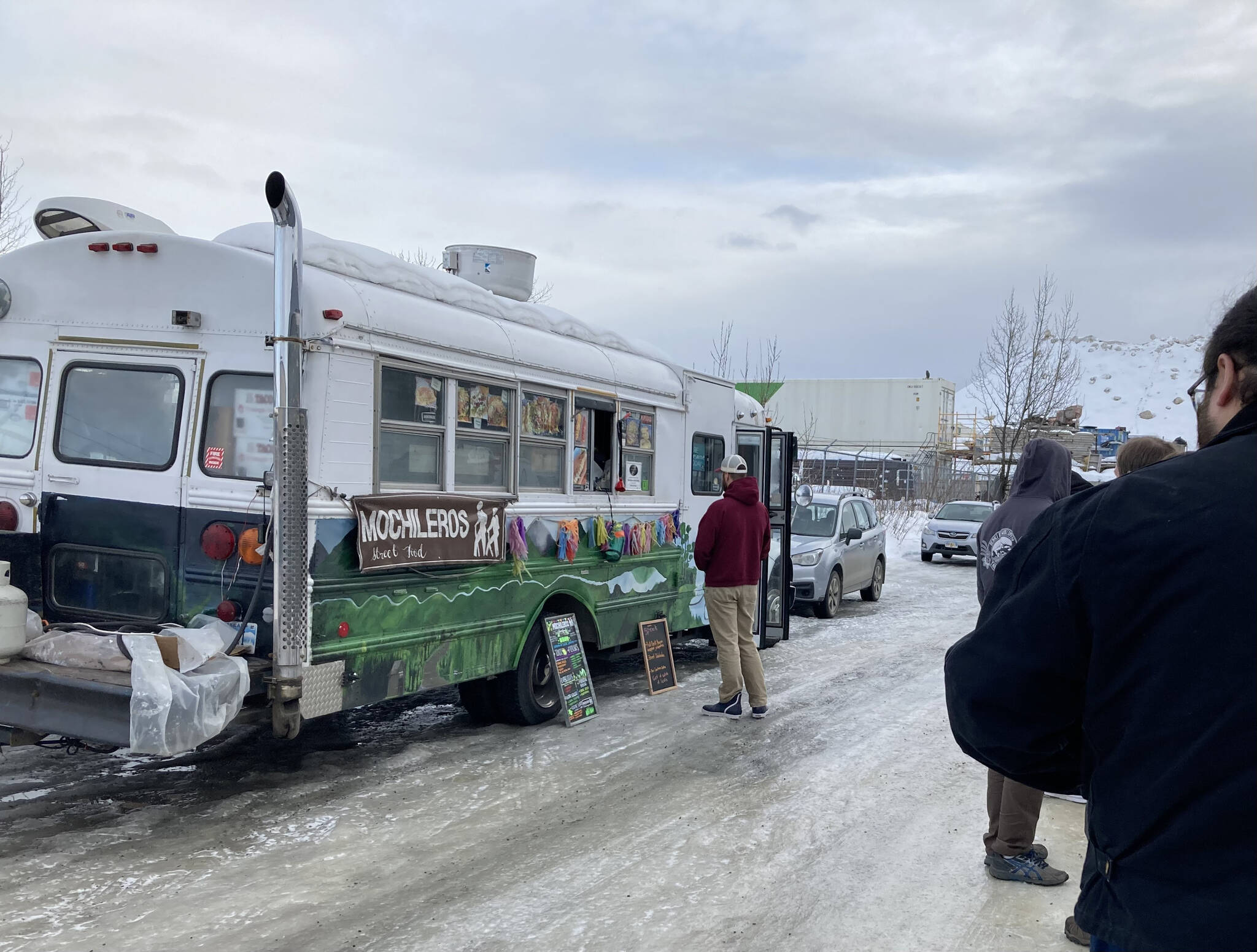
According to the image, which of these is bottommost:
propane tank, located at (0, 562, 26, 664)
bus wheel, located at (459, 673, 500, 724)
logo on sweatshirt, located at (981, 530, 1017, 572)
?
bus wheel, located at (459, 673, 500, 724)

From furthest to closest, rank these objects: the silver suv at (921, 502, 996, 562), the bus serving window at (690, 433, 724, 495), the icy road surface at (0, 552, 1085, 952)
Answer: the silver suv at (921, 502, 996, 562)
the bus serving window at (690, 433, 724, 495)
the icy road surface at (0, 552, 1085, 952)

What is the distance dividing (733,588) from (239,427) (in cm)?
394

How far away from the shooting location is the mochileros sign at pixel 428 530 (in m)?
5.55

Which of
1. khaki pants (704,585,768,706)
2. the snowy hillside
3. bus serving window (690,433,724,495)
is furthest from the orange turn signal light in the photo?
the snowy hillside

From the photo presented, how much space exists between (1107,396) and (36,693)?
92191mm

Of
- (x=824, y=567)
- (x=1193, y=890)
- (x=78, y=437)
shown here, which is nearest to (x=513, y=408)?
(x=78, y=437)

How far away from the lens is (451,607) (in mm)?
6258

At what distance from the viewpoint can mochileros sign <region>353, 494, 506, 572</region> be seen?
5547 mm

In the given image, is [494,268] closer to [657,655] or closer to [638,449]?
[638,449]

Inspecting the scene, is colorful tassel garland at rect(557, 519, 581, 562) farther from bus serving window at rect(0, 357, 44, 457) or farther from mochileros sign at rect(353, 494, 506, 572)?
bus serving window at rect(0, 357, 44, 457)

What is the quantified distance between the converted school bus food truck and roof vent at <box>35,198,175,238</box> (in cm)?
2

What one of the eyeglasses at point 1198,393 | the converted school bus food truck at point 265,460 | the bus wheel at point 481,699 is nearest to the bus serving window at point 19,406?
the converted school bus food truck at point 265,460

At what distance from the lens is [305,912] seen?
13.5ft

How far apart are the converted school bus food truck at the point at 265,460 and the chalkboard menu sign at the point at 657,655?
1.74 metres
